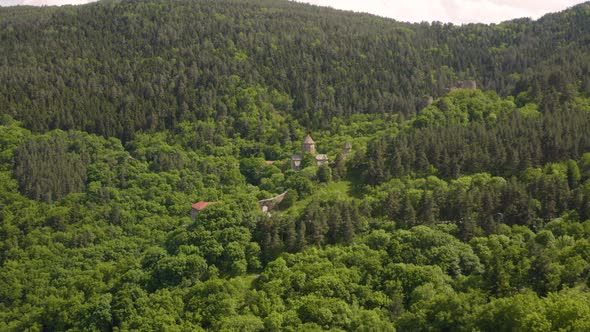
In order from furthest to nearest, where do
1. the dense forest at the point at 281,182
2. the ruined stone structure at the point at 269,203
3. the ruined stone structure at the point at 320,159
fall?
the ruined stone structure at the point at 320,159
the ruined stone structure at the point at 269,203
the dense forest at the point at 281,182

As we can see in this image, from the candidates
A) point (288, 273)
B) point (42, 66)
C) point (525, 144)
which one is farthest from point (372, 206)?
point (42, 66)

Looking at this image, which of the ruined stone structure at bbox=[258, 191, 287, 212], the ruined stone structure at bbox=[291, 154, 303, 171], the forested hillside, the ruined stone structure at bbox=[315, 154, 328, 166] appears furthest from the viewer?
the forested hillside

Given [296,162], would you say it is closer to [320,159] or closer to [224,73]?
[320,159]

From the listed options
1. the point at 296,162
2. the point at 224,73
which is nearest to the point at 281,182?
the point at 296,162

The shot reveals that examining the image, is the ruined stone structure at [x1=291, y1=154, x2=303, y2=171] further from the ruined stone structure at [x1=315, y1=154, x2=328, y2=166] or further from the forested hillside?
the forested hillside

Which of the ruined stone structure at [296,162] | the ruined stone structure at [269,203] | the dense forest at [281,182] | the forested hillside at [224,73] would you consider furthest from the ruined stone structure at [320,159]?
the forested hillside at [224,73]

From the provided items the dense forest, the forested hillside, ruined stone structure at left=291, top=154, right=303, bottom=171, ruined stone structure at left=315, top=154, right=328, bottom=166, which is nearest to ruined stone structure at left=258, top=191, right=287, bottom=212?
the dense forest

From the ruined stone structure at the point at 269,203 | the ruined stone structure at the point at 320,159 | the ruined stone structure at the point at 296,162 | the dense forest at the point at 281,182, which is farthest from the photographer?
the ruined stone structure at the point at 296,162

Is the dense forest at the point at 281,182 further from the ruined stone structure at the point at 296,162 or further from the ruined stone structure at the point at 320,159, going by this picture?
the ruined stone structure at the point at 320,159

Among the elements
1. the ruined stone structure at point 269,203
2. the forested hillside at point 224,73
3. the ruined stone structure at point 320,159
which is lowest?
the ruined stone structure at point 269,203
